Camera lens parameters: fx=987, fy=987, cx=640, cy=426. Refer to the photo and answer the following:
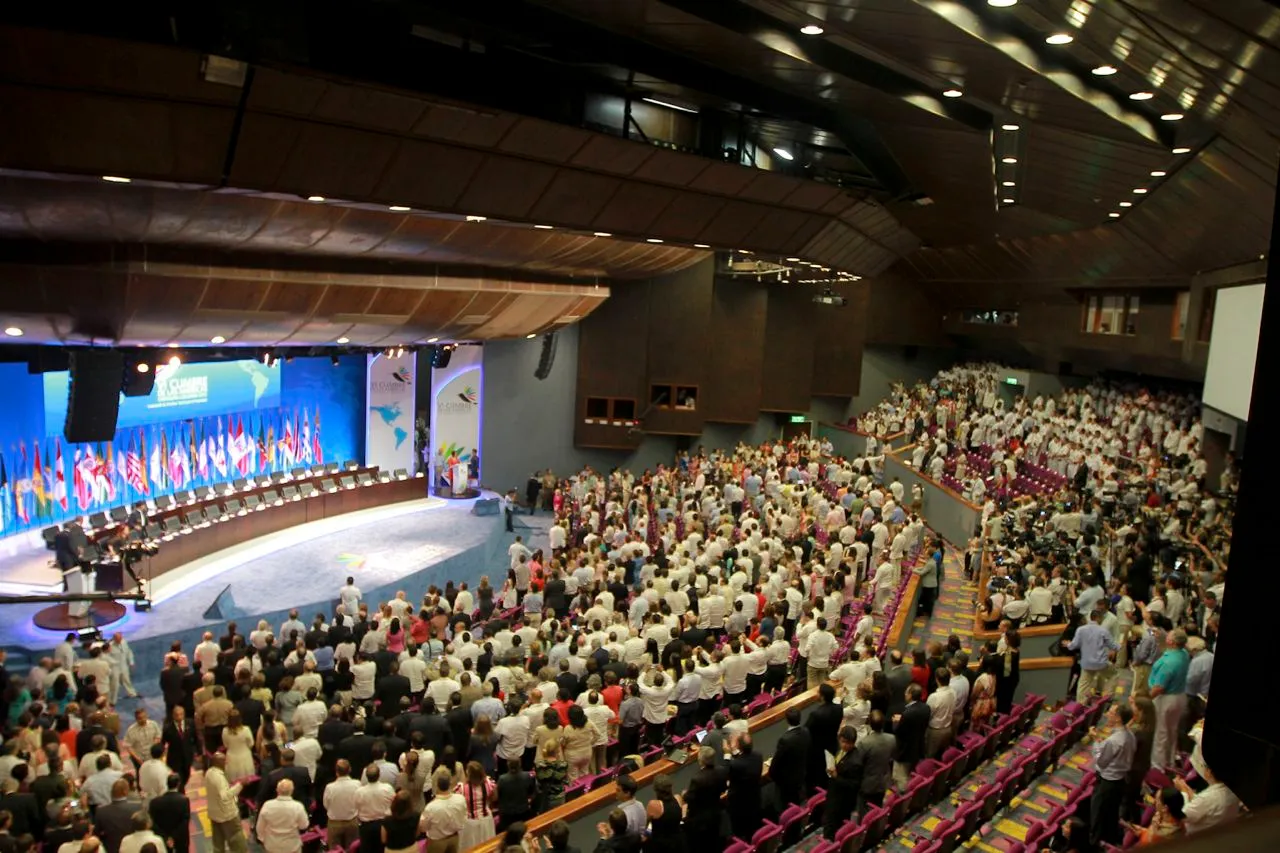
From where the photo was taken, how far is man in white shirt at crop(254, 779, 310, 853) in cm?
653

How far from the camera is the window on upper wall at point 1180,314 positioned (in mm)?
19583

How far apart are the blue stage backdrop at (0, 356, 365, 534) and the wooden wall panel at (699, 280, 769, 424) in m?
9.03

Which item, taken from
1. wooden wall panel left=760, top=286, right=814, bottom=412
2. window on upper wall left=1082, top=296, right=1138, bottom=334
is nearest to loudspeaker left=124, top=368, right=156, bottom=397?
wooden wall panel left=760, top=286, right=814, bottom=412

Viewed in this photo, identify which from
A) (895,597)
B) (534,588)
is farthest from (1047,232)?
(534,588)

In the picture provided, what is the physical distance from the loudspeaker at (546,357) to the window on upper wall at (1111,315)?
13.1m

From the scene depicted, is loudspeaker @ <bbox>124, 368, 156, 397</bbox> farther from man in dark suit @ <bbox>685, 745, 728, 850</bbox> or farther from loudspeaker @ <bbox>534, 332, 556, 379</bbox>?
loudspeaker @ <bbox>534, 332, 556, 379</bbox>

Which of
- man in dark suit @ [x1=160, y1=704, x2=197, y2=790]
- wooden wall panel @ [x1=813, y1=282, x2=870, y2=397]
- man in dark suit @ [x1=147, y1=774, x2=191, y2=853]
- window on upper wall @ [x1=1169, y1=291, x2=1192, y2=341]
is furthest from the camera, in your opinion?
wooden wall panel @ [x1=813, y1=282, x2=870, y2=397]

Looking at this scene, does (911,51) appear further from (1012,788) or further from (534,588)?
(534,588)

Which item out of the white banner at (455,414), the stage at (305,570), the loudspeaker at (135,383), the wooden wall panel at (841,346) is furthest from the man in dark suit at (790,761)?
the wooden wall panel at (841,346)

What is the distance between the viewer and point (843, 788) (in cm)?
708

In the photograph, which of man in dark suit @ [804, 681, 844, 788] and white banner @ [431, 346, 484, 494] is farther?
white banner @ [431, 346, 484, 494]

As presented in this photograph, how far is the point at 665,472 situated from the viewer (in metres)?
20.2

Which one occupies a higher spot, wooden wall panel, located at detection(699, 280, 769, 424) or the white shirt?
wooden wall panel, located at detection(699, 280, 769, 424)

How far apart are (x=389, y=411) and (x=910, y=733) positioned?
16044mm
